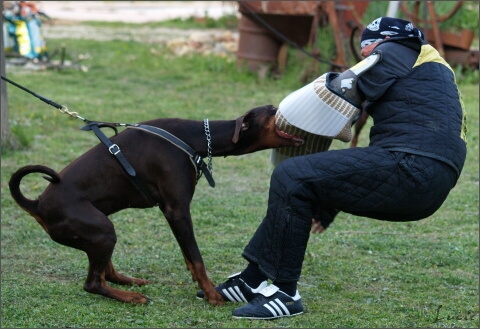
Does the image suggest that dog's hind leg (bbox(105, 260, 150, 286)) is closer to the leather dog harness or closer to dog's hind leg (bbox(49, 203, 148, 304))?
dog's hind leg (bbox(49, 203, 148, 304))

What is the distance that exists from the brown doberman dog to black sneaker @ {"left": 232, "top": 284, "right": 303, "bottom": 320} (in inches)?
10.0

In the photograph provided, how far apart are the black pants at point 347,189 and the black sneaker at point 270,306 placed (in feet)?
0.43

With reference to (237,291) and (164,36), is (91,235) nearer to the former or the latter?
(237,291)

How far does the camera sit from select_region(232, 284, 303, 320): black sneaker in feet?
14.5

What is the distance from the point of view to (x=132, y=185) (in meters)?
4.68

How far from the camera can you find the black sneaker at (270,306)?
4418 mm

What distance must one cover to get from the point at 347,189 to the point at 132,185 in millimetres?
1223

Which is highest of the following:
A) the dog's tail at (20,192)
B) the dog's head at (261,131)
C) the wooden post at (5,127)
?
the dog's head at (261,131)

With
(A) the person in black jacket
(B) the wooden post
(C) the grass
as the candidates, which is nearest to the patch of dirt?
(C) the grass

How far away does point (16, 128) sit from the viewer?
29.7 ft
